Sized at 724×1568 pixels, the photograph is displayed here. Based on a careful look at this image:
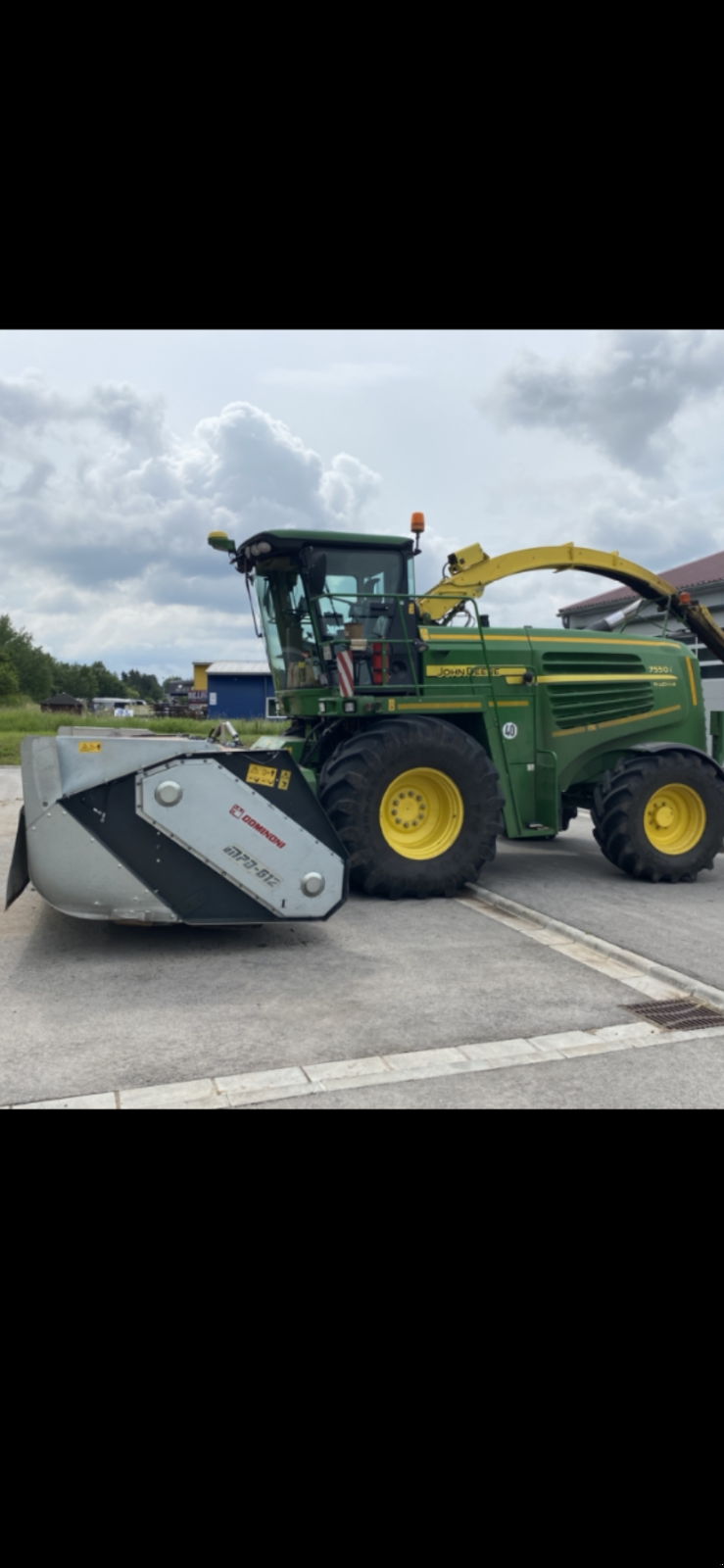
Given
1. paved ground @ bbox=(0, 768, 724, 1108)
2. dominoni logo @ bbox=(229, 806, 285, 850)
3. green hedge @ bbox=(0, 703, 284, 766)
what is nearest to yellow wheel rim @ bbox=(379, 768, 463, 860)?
paved ground @ bbox=(0, 768, 724, 1108)

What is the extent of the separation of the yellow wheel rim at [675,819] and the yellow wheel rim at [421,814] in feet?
6.27

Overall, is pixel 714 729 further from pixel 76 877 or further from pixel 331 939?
pixel 76 877

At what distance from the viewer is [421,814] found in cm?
713

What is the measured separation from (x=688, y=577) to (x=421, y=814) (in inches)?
672

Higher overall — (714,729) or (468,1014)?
(714,729)

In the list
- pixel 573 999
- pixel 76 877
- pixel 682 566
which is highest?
pixel 682 566

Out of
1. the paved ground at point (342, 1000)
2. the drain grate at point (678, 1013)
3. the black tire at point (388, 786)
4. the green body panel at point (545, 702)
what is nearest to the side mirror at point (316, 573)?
the green body panel at point (545, 702)

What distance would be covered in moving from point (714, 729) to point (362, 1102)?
7180mm

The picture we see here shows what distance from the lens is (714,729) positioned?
9414 mm

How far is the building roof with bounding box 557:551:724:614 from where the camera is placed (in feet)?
67.3

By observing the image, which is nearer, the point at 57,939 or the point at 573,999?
the point at 573,999

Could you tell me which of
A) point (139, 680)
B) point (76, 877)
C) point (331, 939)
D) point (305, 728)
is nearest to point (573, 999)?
point (331, 939)

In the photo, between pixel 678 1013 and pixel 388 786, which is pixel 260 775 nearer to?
pixel 388 786

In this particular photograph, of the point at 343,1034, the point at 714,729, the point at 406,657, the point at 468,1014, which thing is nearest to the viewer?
the point at 343,1034
